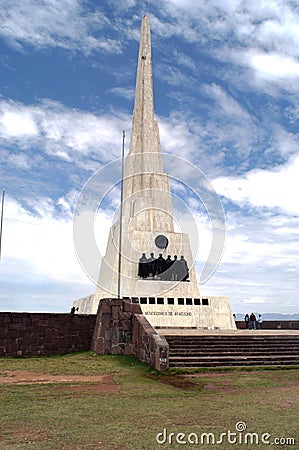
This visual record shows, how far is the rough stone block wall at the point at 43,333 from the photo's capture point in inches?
621

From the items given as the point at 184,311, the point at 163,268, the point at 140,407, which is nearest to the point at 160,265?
the point at 163,268

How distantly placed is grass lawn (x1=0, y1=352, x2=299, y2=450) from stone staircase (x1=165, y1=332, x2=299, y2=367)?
2.74 ft

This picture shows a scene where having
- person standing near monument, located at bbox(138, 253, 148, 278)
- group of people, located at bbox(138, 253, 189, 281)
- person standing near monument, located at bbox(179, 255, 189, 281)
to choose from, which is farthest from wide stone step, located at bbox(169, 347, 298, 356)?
person standing near monument, located at bbox(138, 253, 148, 278)

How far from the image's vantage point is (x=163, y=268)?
24891 millimetres

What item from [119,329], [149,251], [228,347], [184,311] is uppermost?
[149,251]

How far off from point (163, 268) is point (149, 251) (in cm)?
184

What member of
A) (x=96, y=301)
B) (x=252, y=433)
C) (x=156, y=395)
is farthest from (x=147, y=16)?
(x=252, y=433)

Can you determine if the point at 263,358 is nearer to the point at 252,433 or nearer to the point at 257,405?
the point at 257,405

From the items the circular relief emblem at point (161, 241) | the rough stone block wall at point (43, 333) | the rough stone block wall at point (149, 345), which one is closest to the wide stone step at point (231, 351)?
the rough stone block wall at point (149, 345)

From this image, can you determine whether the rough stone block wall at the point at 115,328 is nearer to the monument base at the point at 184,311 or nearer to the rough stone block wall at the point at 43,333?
the rough stone block wall at the point at 43,333

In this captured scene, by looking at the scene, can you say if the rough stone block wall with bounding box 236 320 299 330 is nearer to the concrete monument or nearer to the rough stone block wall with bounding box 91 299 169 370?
the concrete monument

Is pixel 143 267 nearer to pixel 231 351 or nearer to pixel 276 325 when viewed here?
pixel 276 325

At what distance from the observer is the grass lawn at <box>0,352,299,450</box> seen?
19.3ft

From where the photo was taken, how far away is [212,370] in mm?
12070
